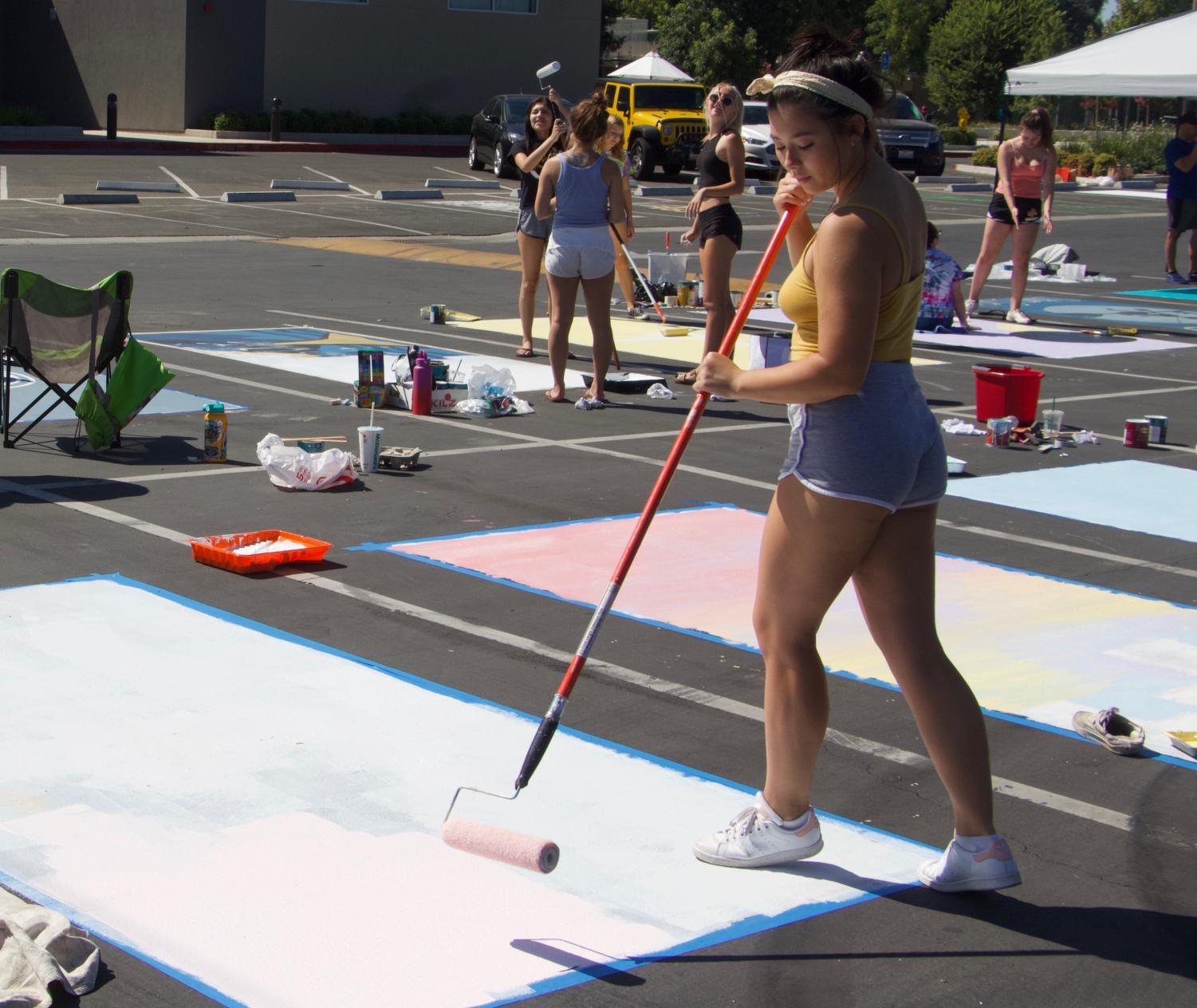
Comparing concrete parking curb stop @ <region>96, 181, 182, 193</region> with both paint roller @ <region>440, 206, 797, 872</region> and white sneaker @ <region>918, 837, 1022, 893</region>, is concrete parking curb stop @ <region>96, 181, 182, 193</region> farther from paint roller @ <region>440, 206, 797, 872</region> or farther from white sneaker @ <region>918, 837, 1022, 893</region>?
white sneaker @ <region>918, 837, 1022, 893</region>

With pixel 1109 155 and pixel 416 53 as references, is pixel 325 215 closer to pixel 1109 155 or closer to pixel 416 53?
pixel 416 53

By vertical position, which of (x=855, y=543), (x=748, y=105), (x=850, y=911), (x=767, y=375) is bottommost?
(x=850, y=911)

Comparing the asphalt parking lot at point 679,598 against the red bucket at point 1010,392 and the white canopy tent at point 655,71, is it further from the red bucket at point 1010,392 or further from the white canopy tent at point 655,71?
the white canopy tent at point 655,71

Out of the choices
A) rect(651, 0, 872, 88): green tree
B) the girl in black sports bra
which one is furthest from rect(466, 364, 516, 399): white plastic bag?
rect(651, 0, 872, 88): green tree

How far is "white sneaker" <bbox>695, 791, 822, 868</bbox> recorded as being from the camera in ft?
13.5

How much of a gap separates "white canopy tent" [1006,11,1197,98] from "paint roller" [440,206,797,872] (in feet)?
58.6

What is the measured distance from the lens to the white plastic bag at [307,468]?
321 inches

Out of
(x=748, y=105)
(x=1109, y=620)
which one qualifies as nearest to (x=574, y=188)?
(x=1109, y=620)

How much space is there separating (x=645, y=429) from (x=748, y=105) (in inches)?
1224

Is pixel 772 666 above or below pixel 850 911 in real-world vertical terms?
above

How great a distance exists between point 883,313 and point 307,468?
4.91 metres

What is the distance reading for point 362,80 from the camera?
4544 centimetres

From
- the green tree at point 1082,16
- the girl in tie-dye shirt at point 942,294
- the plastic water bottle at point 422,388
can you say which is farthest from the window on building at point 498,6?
the green tree at point 1082,16

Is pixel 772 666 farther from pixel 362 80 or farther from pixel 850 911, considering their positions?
pixel 362 80
